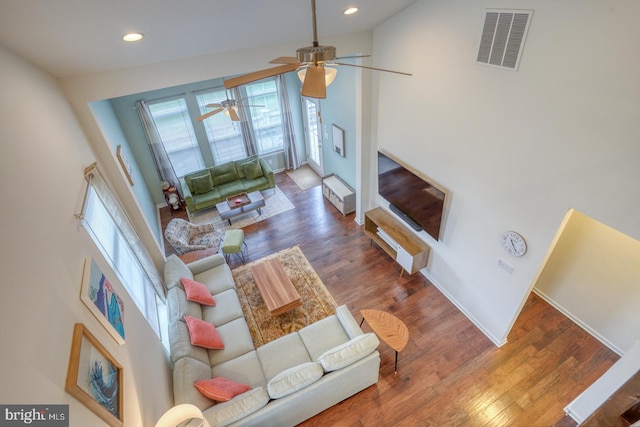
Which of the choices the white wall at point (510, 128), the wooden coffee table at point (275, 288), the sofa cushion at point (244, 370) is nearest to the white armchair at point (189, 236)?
the wooden coffee table at point (275, 288)

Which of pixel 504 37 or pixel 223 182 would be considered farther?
pixel 223 182

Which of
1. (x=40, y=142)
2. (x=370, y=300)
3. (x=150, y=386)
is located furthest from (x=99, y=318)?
(x=370, y=300)

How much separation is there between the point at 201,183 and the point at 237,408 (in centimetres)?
523

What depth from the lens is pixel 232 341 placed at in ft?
13.4

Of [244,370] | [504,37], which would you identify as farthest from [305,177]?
[504,37]

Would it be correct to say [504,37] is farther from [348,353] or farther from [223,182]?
[223,182]

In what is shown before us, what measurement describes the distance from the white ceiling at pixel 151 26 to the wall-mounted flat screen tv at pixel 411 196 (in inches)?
81.7

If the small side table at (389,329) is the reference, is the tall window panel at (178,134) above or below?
above

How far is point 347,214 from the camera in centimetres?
683

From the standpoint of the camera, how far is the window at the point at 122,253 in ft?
10.2

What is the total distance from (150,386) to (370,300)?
10.4ft

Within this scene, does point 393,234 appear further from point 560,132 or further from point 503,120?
point 560,132

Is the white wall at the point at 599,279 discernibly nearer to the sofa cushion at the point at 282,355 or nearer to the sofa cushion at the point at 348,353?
the sofa cushion at the point at 348,353

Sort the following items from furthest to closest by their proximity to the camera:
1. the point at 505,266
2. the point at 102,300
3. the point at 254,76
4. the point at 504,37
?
the point at 505,266
the point at 504,37
the point at 102,300
the point at 254,76
